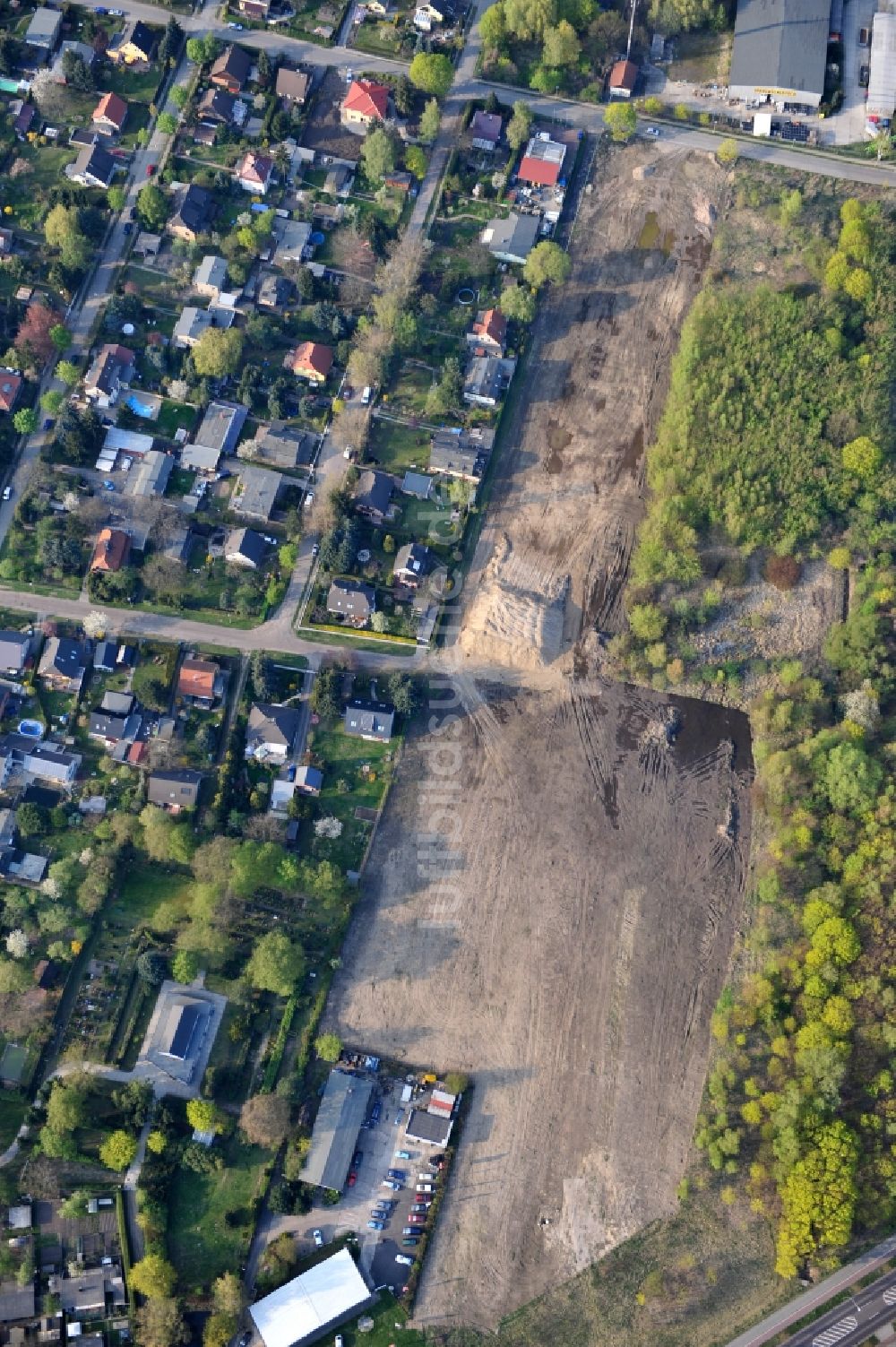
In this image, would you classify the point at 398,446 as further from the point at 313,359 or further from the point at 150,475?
the point at 150,475

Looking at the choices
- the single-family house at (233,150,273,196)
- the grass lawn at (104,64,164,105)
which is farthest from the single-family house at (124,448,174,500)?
the grass lawn at (104,64,164,105)

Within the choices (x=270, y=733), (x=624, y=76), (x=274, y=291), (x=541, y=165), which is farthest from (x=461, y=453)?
(x=624, y=76)

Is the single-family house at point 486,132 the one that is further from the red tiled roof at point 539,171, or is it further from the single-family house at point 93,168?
the single-family house at point 93,168

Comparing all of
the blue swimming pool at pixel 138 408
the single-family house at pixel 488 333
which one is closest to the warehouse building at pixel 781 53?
the single-family house at pixel 488 333

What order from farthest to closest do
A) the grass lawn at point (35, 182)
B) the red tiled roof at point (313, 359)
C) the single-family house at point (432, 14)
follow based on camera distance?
the single-family house at point (432, 14)
the grass lawn at point (35, 182)
the red tiled roof at point (313, 359)

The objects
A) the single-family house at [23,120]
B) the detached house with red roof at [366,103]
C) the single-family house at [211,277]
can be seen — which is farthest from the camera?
the detached house with red roof at [366,103]

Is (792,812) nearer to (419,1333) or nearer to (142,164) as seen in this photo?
(419,1333)

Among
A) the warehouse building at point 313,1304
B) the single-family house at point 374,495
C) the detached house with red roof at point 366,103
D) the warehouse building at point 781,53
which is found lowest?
the warehouse building at point 313,1304

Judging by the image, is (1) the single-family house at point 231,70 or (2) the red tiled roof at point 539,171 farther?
(1) the single-family house at point 231,70
